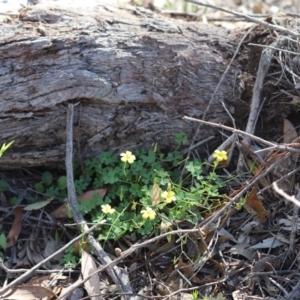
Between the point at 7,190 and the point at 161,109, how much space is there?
917mm

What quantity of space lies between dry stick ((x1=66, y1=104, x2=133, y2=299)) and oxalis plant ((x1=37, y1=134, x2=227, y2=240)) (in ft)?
0.15

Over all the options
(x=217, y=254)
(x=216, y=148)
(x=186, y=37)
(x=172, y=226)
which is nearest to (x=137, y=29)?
(x=186, y=37)

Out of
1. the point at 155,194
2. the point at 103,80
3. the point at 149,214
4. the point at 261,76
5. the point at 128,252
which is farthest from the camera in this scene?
the point at 261,76

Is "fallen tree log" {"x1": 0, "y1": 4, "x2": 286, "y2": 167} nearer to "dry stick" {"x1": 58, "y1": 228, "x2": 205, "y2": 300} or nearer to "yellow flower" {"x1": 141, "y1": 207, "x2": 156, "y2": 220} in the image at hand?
"yellow flower" {"x1": 141, "y1": 207, "x2": 156, "y2": 220}

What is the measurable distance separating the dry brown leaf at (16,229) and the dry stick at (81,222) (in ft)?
0.99

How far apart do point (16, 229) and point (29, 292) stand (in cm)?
40

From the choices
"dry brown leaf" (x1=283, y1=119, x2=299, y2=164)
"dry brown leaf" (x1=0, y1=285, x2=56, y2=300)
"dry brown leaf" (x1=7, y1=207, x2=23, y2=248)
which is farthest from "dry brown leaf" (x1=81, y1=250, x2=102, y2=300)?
"dry brown leaf" (x1=283, y1=119, x2=299, y2=164)

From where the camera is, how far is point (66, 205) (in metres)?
2.77

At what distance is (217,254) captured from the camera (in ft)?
8.56

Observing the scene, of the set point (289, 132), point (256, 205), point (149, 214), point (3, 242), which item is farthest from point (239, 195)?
point (3, 242)

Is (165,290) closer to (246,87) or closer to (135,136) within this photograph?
(135,136)

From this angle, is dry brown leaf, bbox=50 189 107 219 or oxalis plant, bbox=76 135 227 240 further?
dry brown leaf, bbox=50 189 107 219

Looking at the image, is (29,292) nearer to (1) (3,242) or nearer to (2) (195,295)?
(1) (3,242)

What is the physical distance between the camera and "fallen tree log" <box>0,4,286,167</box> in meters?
2.68
